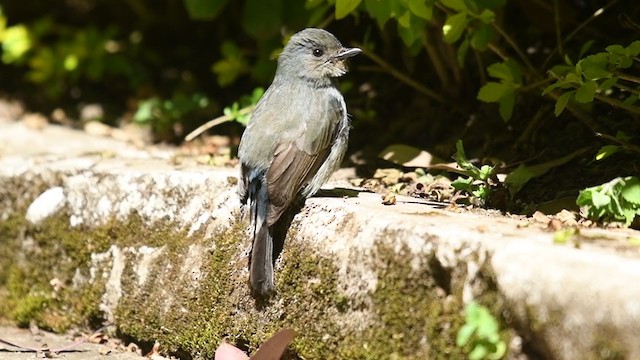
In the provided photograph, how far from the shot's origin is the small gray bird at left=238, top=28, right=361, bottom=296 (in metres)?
3.69

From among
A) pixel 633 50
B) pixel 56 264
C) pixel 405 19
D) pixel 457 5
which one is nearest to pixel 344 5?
pixel 405 19

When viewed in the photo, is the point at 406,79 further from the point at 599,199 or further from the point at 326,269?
the point at 599,199

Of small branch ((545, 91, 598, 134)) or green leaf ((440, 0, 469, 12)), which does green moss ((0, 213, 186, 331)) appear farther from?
small branch ((545, 91, 598, 134))

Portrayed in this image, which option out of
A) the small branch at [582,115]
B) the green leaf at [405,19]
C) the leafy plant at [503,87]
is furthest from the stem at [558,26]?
the green leaf at [405,19]

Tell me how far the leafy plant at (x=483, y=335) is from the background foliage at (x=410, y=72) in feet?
3.36

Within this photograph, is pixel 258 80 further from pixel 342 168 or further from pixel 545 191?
pixel 545 191

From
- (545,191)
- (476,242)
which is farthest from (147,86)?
(476,242)

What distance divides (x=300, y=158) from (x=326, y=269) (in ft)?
2.19

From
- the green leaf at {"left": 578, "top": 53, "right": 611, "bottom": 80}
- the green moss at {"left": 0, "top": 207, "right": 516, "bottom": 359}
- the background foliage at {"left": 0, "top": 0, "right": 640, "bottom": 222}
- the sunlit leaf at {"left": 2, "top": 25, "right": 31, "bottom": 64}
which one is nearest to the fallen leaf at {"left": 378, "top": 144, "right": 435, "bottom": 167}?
the background foliage at {"left": 0, "top": 0, "right": 640, "bottom": 222}

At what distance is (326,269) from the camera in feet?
11.4

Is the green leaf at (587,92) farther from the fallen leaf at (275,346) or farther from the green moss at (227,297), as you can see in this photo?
the fallen leaf at (275,346)

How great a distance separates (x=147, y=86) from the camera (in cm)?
683

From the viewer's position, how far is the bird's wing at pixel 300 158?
12.3 ft

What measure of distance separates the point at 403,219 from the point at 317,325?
1.79 feet
